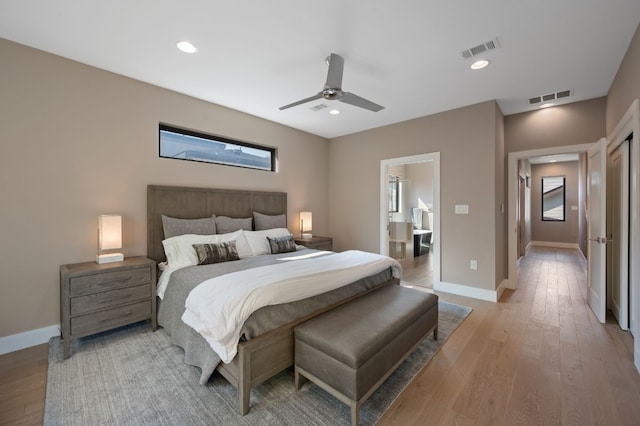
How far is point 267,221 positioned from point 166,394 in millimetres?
2709

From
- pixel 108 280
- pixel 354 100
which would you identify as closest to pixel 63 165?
pixel 108 280

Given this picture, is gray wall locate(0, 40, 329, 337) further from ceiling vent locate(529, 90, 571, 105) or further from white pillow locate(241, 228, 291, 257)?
ceiling vent locate(529, 90, 571, 105)

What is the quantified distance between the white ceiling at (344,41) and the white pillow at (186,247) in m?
1.91

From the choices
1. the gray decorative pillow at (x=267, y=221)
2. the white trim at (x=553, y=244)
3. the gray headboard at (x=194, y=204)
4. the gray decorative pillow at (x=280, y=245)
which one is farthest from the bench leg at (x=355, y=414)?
the white trim at (x=553, y=244)

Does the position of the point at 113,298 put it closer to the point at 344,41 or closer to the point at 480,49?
the point at 344,41

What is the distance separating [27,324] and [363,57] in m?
4.24

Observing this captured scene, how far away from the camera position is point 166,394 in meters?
1.91

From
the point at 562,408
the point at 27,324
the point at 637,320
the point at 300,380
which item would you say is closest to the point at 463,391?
the point at 562,408

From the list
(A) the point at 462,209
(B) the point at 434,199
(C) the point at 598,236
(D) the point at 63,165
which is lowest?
(C) the point at 598,236

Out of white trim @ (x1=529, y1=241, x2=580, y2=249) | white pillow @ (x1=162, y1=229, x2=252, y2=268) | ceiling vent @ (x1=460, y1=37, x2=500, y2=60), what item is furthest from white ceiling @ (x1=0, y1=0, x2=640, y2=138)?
white trim @ (x1=529, y1=241, x2=580, y2=249)

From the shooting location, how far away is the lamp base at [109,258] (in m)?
2.77

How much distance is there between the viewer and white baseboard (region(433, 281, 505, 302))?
3822 millimetres

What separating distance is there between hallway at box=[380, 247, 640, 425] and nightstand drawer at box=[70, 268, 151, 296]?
2604 millimetres

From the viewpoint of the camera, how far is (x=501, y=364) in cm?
229
